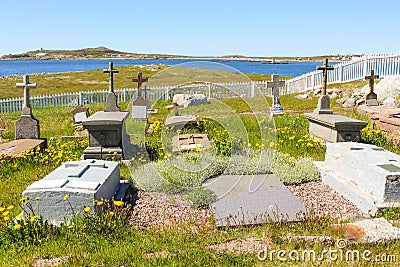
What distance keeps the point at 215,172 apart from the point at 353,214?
223 centimetres

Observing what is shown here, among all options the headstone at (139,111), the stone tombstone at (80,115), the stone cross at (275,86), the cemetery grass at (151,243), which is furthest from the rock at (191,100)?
the cemetery grass at (151,243)

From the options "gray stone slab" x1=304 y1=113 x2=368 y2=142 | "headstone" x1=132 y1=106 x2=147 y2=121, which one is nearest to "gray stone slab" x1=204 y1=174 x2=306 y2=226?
"gray stone slab" x1=304 y1=113 x2=368 y2=142

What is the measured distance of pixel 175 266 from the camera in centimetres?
342

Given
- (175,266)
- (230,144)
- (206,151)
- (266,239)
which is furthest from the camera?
(230,144)

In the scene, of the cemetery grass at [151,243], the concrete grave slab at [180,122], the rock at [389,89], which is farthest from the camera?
the rock at [389,89]

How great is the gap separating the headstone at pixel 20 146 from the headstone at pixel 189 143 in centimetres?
282

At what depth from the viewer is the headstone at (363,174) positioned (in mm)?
4887

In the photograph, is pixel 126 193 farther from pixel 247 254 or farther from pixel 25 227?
pixel 247 254

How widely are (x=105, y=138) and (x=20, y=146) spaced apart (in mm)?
1919

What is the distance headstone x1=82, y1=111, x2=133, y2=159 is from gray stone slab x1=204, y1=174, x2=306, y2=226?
2186mm

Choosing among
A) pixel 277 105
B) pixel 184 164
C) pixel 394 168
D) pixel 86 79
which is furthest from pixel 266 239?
pixel 86 79

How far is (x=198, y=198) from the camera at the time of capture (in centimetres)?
525

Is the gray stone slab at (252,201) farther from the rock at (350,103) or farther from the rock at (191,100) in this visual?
the rock at (350,103)

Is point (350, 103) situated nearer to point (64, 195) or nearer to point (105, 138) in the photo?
point (105, 138)
